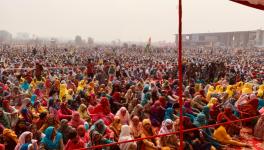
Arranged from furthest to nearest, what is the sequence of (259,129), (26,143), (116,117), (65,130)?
1. (259,129)
2. (116,117)
3. (65,130)
4. (26,143)

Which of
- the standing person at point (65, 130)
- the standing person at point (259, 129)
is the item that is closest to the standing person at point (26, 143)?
the standing person at point (65, 130)

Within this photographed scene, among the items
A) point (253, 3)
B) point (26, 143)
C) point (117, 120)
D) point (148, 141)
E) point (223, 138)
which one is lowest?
point (223, 138)

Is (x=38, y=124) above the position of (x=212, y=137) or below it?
above

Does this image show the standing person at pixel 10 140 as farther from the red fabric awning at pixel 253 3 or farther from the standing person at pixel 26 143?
the red fabric awning at pixel 253 3

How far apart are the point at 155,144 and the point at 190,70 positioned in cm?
925

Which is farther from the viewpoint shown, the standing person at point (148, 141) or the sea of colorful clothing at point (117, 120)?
the standing person at point (148, 141)

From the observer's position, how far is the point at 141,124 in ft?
16.8

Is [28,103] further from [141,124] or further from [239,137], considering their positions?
[239,137]

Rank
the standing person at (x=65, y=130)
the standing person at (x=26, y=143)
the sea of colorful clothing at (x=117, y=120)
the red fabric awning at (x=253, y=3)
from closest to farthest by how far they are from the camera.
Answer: the red fabric awning at (x=253, y=3) < the standing person at (x=26, y=143) < the sea of colorful clothing at (x=117, y=120) < the standing person at (x=65, y=130)

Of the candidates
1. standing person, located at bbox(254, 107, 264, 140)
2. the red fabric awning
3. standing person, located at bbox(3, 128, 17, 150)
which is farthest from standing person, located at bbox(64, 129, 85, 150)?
standing person, located at bbox(254, 107, 264, 140)

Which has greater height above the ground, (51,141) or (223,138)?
(51,141)

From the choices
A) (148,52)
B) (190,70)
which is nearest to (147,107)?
(190,70)

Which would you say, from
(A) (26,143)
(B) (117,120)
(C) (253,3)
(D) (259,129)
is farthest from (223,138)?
(C) (253,3)

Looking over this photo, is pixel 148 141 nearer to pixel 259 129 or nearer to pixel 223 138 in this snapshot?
pixel 223 138
